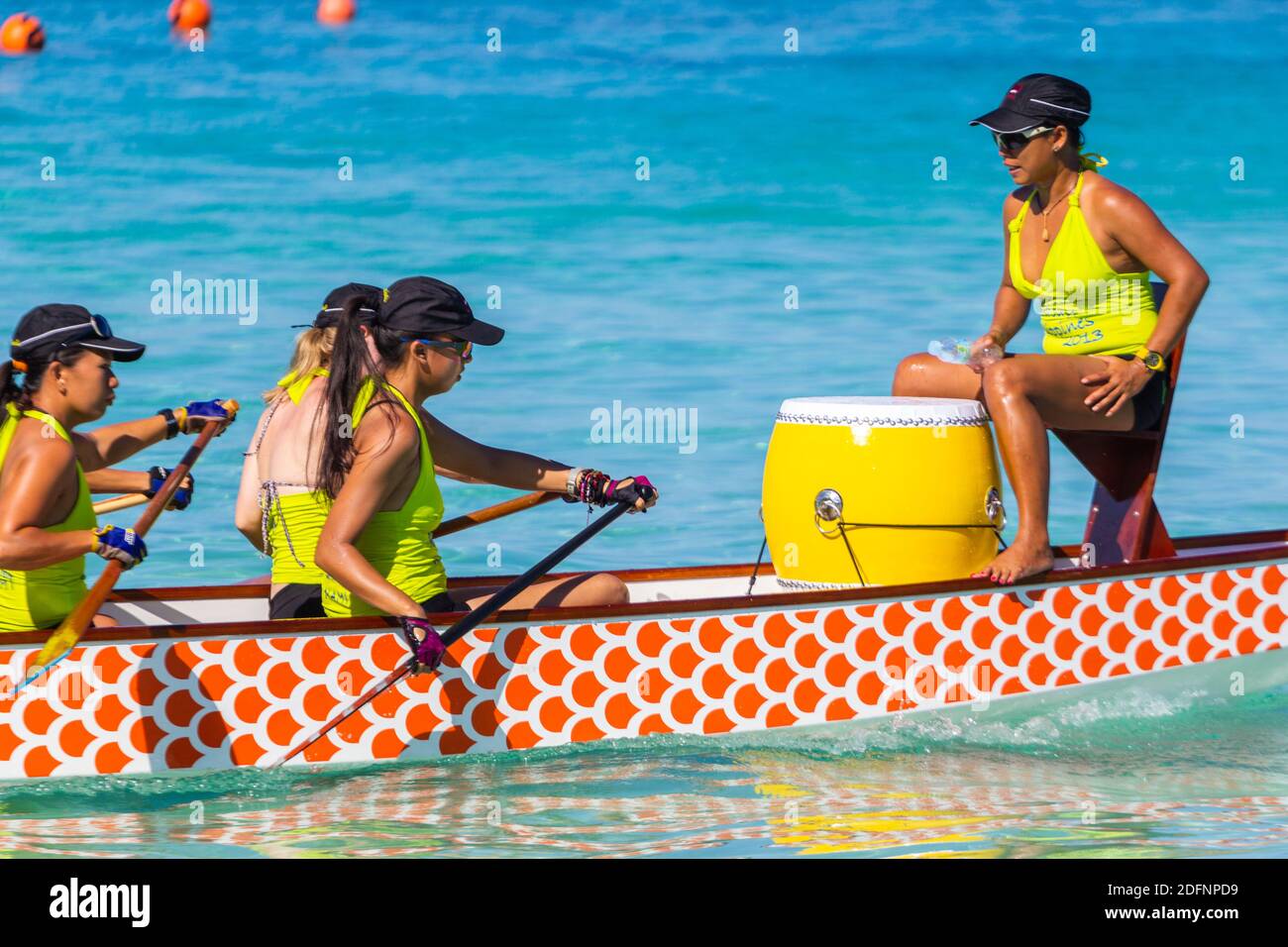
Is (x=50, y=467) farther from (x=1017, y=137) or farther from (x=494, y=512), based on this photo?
(x=1017, y=137)

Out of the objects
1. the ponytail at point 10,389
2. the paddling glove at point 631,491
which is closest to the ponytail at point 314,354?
the ponytail at point 10,389

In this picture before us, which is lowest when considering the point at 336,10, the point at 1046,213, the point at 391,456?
the point at 391,456

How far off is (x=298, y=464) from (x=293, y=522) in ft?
0.63

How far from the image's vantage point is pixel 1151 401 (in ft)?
22.1

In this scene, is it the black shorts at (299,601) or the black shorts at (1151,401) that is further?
the black shorts at (1151,401)

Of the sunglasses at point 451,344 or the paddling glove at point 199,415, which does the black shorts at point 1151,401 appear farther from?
the paddling glove at point 199,415

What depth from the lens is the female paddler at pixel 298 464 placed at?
5758 millimetres

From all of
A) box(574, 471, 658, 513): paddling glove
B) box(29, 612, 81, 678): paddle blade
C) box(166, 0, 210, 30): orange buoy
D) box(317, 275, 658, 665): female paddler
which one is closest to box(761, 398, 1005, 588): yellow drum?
box(574, 471, 658, 513): paddling glove

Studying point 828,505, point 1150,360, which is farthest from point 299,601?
point 1150,360

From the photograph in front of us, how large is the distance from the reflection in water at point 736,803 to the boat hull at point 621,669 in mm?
88

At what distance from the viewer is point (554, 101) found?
2538cm

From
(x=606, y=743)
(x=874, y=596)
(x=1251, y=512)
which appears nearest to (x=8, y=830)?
(x=606, y=743)

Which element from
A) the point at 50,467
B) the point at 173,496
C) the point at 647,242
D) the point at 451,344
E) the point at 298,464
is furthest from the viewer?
the point at 647,242
